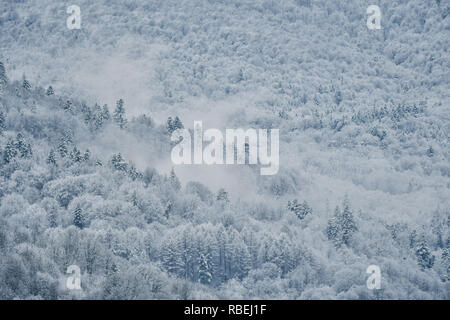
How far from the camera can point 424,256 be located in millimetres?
81375

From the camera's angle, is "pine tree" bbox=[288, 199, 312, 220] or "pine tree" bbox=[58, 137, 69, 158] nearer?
"pine tree" bbox=[58, 137, 69, 158]

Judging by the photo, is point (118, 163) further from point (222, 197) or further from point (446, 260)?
point (446, 260)

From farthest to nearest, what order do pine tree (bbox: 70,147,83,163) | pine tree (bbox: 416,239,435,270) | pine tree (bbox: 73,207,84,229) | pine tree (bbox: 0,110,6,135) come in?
pine tree (bbox: 0,110,6,135)
pine tree (bbox: 70,147,83,163)
pine tree (bbox: 416,239,435,270)
pine tree (bbox: 73,207,84,229)

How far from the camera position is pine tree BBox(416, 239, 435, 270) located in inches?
3130

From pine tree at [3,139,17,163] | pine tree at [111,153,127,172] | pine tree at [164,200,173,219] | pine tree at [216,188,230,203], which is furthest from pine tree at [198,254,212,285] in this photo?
pine tree at [3,139,17,163]

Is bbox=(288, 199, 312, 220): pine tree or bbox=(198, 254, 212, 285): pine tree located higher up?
bbox=(288, 199, 312, 220): pine tree

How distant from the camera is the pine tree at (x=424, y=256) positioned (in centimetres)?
7950

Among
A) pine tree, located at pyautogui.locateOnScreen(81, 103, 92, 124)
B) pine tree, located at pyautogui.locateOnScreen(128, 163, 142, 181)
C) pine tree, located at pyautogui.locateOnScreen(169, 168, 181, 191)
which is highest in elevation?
pine tree, located at pyautogui.locateOnScreen(81, 103, 92, 124)

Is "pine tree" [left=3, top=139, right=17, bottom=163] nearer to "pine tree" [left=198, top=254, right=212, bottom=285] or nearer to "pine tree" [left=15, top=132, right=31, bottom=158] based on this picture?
"pine tree" [left=15, top=132, right=31, bottom=158]

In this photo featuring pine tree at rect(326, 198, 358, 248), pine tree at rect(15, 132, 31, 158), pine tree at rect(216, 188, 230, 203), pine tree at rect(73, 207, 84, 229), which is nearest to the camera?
pine tree at rect(73, 207, 84, 229)

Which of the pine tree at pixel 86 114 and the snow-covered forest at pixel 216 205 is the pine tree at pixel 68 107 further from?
the pine tree at pixel 86 114

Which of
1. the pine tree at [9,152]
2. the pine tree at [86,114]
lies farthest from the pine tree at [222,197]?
the pine tree at [9,152]

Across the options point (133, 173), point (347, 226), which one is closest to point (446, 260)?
point (347, 226)
